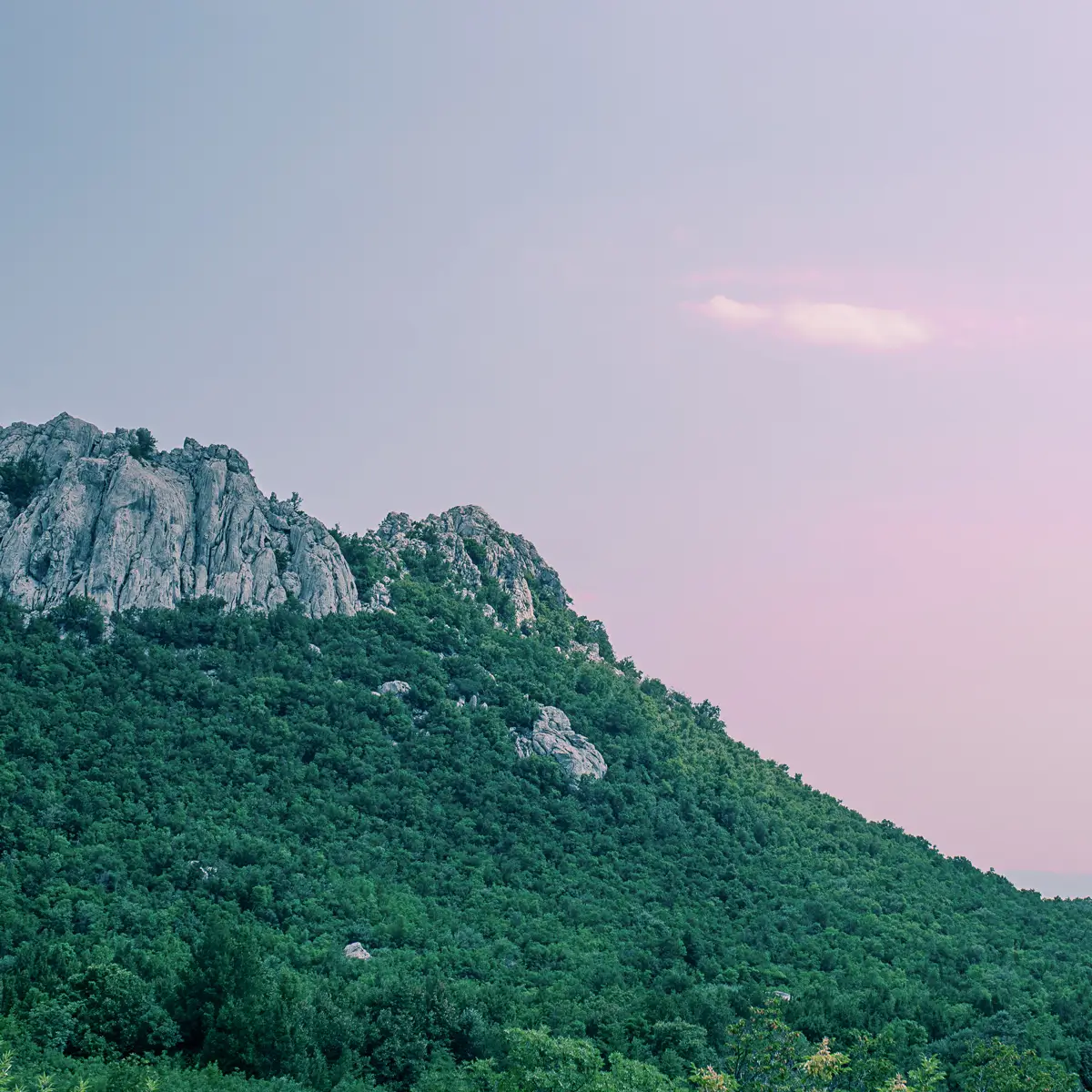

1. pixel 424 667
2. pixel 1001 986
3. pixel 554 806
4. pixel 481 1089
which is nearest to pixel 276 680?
pixel 424 667

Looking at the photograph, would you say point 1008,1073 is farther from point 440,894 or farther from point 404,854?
point 404,854

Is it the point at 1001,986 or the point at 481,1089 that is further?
the point at 1001,986

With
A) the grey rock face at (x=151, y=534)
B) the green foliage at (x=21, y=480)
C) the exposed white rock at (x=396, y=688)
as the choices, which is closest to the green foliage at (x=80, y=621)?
the grey rock face at (x=151, y=534)

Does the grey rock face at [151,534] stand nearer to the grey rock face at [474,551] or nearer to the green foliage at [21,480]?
the green foliage at [21,480]

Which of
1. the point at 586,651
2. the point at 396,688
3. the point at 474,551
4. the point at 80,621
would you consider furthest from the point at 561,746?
the point at 80,621

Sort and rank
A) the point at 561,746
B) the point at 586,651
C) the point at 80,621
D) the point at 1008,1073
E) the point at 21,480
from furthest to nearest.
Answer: the point at 586,651 < the point at 21,480 < the point at 561,746 < the point at 80,621 < the point at 1008,1073

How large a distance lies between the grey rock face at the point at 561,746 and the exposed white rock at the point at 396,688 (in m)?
6.37

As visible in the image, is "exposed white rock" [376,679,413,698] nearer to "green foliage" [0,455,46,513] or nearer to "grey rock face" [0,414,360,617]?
"grey rock face" [0,414,360,617]

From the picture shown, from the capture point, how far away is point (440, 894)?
5775cm

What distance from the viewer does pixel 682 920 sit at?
2267 inches

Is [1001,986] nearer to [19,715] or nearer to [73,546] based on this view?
[19,715]

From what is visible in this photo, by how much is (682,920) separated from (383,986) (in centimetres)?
1668

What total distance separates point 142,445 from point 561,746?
3029 centimetres

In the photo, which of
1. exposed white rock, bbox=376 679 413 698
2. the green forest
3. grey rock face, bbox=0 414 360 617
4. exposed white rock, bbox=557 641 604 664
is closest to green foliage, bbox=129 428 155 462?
grey rock face, bbox=0 414 360 617
